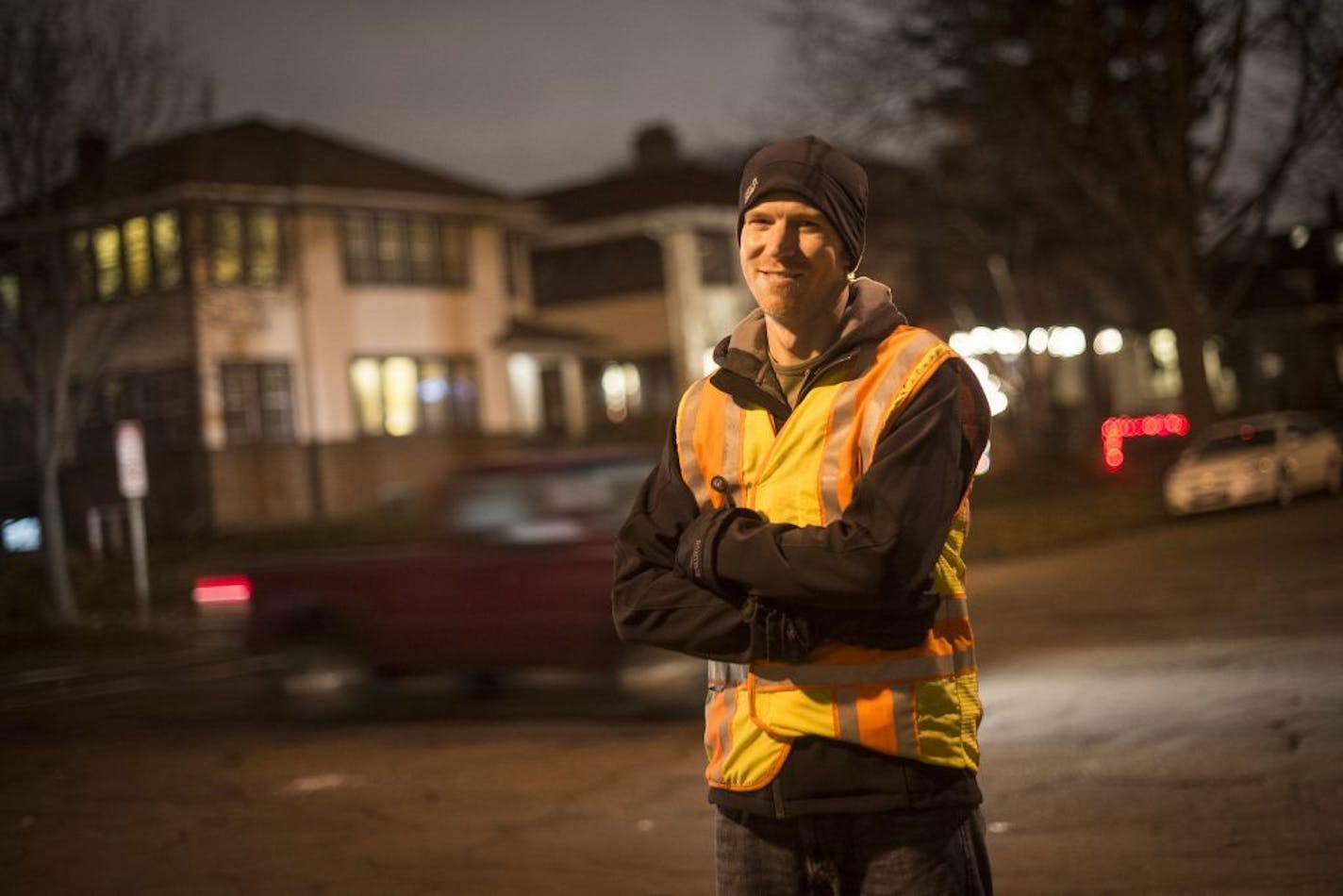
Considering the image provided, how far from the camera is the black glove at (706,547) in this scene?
112 inches

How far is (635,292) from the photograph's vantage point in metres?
47.3

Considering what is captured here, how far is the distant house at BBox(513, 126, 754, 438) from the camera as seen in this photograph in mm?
45219

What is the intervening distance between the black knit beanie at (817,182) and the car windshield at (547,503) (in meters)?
8.36

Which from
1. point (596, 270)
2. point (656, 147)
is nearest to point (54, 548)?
point (596, 270)

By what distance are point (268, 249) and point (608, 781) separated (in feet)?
86.6

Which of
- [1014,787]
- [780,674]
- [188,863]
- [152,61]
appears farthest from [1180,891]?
[152,61]

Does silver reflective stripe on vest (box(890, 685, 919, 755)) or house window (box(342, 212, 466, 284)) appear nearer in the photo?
silver reflective stripe on vest (box(890, 685, 919, 755))

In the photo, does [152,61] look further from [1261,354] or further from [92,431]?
[1261,354]

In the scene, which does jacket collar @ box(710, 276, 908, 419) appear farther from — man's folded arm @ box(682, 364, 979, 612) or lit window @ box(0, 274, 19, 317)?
lit window @ box(0, 274, 19, 317)

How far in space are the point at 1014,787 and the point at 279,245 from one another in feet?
88.8

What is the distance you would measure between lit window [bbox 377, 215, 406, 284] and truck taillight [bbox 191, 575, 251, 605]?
25.7 meters

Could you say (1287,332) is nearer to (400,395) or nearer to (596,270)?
(596,270)

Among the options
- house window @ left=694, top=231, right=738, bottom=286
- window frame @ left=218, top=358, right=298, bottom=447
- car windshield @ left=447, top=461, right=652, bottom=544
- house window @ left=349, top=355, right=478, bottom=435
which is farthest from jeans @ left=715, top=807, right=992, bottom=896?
house window @ left=694, top=231, right=738, bottom=286

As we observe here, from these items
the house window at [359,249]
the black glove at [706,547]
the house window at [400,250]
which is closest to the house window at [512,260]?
the house window at [400,250]
